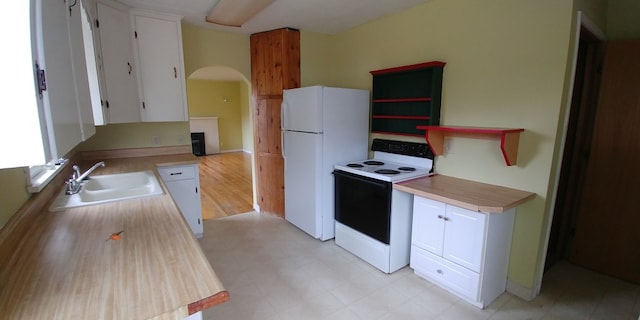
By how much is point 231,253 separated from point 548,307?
266cm

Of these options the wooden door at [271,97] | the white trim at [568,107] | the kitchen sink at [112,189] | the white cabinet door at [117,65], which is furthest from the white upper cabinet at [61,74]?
the white trim at [568,107]

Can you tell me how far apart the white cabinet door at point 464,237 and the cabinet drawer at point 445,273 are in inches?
2.3

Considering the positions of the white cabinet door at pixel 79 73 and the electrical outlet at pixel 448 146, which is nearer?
the white cabinet door at pixel 79 73

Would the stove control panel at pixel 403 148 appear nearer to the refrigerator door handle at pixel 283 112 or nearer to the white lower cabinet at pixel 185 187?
the refrigerator door handle at pixel 283 112

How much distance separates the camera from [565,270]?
254 centimetres

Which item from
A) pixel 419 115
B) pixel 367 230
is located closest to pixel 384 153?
pixel 419 115

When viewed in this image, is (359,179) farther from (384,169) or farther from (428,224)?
(428,224)

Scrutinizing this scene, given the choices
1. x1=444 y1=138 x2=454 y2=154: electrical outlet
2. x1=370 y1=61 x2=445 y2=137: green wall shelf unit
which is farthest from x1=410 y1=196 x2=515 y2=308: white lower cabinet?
x1=370 y1=61 x2=445 y2=137: green wall shelf unit

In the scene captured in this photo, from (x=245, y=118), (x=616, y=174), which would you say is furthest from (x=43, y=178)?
(x=245, y=118)

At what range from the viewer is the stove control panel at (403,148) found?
8.93 ft

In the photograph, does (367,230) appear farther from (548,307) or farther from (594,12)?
(594,12)

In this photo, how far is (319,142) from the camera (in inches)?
116

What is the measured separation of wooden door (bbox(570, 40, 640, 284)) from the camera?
2.23m

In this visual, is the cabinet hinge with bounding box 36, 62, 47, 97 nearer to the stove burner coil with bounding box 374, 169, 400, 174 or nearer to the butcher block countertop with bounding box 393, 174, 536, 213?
the butcher block countertop with bounding box 393, 174, 536, 213
